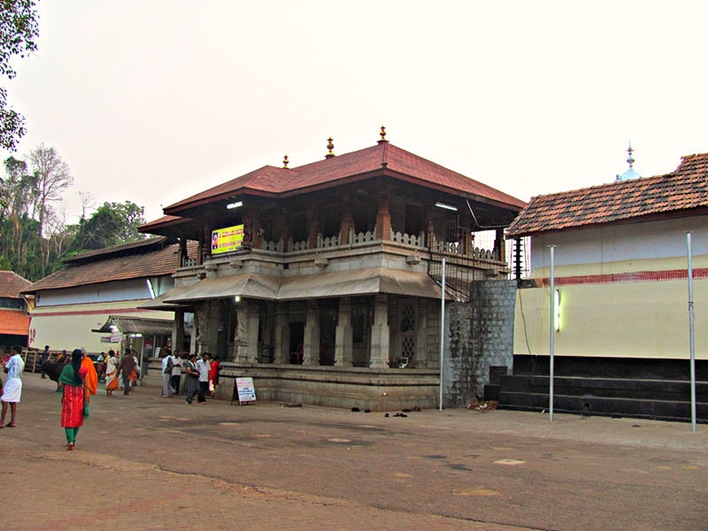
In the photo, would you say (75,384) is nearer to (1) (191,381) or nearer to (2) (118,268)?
(1) (191,381)

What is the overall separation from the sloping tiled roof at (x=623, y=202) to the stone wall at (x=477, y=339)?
195cm

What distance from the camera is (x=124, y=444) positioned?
460 inches

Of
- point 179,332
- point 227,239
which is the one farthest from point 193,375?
point 179,332

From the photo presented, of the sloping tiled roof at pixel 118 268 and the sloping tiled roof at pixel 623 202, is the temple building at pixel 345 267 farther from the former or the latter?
the sloping tiled roof at pixel 118 268

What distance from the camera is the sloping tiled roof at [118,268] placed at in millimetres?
35412

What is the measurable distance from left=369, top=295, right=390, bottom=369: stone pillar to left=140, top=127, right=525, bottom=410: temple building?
0.11 feet

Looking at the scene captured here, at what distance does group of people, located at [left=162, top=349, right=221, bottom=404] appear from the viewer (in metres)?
20.6

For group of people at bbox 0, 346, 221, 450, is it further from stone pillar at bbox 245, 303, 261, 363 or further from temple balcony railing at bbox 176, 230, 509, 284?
temple balcony railing at bbox 176, 230, 509, 284

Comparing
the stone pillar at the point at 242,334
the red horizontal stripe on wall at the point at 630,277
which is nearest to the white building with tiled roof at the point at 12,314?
the stone pillar at the point at 242,334

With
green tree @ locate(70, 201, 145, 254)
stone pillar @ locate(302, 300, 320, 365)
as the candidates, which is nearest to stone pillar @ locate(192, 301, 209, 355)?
stone pillar @ locate(302, 300, 320, 365)

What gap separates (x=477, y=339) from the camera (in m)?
19.8

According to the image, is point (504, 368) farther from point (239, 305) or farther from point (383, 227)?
point (239, 305)

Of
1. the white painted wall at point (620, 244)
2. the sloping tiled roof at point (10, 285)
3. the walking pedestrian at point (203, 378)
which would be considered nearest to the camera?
the white painted wall at point (620, 244)

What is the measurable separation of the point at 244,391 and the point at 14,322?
36.3 meters
